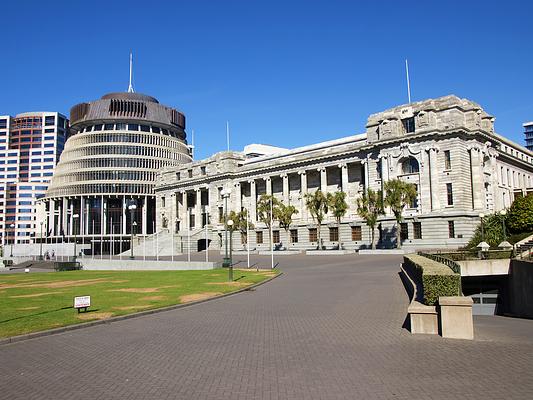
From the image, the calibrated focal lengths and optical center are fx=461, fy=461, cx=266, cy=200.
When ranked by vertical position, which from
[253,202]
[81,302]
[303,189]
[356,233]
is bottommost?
[81,302]

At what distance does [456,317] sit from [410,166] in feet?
194

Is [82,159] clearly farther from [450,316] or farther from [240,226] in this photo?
[450,316]

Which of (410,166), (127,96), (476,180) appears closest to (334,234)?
(410,166)

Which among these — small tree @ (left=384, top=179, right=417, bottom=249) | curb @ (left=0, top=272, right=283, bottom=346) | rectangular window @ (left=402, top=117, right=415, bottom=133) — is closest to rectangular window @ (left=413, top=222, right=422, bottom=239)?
small tree @ (left=384, top=179, right=417, bottom=249)

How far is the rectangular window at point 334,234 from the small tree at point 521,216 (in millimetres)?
29619

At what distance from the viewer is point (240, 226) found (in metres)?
80.8

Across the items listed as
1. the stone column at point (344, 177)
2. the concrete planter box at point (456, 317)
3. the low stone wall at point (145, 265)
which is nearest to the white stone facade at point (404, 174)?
the stone column at point (344, 177)

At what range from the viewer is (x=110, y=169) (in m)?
124

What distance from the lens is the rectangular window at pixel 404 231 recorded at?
68375mm

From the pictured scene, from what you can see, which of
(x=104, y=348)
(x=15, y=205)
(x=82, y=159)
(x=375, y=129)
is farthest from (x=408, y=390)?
(x=15, y=205)

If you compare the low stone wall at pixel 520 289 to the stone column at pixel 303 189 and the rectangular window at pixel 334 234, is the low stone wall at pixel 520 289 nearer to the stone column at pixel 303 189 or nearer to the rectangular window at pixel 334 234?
the rectangular window at pixel 334 234

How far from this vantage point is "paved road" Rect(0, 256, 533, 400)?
9539 millimetres

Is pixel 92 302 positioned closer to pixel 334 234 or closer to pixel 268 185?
pixel 334 234

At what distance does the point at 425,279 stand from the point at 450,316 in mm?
1419
